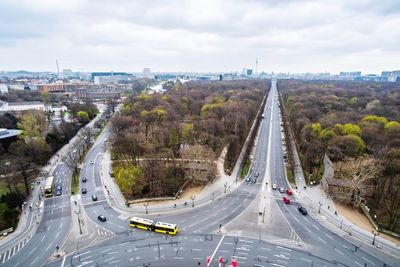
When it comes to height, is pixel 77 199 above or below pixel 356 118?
below

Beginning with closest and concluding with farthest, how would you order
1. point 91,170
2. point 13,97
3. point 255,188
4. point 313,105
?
point 255,188
point 91,170
point 313,105
point 13,97

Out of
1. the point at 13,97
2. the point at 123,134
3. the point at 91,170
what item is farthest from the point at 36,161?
the point at 13,97

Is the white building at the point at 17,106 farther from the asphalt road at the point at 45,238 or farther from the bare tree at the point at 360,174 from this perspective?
the bare tree at the point at 360,174

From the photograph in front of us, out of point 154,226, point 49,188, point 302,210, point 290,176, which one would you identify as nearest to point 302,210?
point 302,210

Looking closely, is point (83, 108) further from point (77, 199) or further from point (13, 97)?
point (77, 199)

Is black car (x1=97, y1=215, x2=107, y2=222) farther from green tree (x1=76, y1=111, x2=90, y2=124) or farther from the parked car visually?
green tree (x1=76, y1=111, x2=90, y2=124)

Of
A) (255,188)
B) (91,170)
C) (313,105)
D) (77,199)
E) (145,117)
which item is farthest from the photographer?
(313,105)
